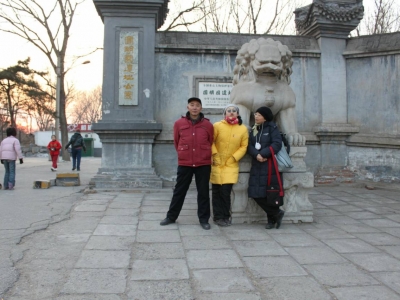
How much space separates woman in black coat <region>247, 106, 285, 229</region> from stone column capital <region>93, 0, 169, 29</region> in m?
4.22

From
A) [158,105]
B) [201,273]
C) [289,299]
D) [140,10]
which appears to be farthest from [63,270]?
[140,10]

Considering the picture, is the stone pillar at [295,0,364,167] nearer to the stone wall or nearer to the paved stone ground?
the stone wall

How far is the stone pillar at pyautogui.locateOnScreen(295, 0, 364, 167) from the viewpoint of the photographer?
8281mm

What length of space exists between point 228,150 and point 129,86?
12.5ft

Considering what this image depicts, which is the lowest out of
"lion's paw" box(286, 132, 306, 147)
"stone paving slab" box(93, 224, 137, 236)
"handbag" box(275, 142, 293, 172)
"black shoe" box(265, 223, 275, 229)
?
"stone paving slab" box(93, 224, 137, 236)

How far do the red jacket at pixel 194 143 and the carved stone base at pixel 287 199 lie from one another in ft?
1.92

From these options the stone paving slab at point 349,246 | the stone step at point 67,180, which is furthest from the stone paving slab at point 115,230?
the stone step at point 67,180

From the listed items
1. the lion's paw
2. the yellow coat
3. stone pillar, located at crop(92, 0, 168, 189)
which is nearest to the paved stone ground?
the yellow coat

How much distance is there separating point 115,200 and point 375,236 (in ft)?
13.1

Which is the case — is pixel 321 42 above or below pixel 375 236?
above

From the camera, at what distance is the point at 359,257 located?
3.37 metres

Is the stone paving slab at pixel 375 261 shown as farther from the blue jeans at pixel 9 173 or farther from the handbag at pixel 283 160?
the blue jeans at pixel 9 173

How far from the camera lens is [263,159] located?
171 inches

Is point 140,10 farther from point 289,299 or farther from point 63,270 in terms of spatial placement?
point 289,299
